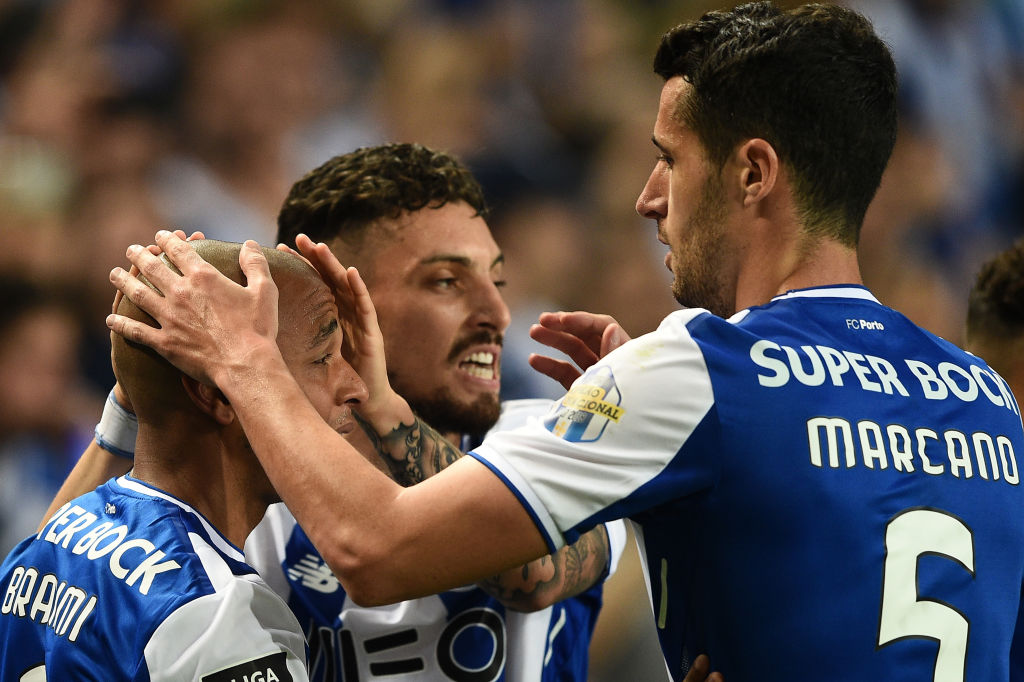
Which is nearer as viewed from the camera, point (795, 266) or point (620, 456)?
point (620, 456)

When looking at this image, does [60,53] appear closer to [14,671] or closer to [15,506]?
[15,506]

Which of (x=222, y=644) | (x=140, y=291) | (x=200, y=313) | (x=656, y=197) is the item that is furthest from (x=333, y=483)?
(x=656, y=197)

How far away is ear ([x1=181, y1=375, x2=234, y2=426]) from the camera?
6.91 ft

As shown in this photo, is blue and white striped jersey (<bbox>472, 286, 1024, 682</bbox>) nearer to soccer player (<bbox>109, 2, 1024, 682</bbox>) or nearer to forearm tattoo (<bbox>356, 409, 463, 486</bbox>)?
soccer player (<bbox>109, 2, 1024, 682</bbox>)

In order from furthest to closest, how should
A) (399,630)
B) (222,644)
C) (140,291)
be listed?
(399,630) < (140,291) < (222,644)

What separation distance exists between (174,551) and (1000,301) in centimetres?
247

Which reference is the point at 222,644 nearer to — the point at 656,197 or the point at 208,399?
the point at 208,399

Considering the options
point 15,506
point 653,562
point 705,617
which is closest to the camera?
point 705,617

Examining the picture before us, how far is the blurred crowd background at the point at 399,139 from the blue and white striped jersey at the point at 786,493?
152 inches

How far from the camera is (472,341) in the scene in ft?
10.8

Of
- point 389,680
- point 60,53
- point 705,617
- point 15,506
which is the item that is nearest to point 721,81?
point 705,617

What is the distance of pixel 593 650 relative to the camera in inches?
226

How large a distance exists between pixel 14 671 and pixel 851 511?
1.56 m

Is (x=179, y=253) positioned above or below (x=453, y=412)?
above
